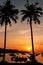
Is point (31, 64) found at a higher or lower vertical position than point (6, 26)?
lower

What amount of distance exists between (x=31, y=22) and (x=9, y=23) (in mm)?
6594

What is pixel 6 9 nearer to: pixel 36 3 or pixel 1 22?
pixel 1 22

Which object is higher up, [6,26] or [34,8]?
[34,8]

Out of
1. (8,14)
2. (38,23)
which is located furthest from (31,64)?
(8,14)

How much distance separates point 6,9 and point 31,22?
331 inches

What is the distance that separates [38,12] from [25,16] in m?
3.86

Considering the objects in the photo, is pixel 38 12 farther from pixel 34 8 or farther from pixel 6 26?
pixel 6 26

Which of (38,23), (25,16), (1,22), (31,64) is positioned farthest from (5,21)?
(31,64)

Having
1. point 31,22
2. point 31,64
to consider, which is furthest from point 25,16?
point 31,64

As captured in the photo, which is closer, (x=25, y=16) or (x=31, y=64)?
(x=31, y=64)

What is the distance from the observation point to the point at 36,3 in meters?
56.9

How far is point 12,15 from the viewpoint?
57719 mm

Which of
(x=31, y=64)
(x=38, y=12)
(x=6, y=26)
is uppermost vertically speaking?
(x=38, y=12)

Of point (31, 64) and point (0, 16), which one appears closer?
point (31, 64)
